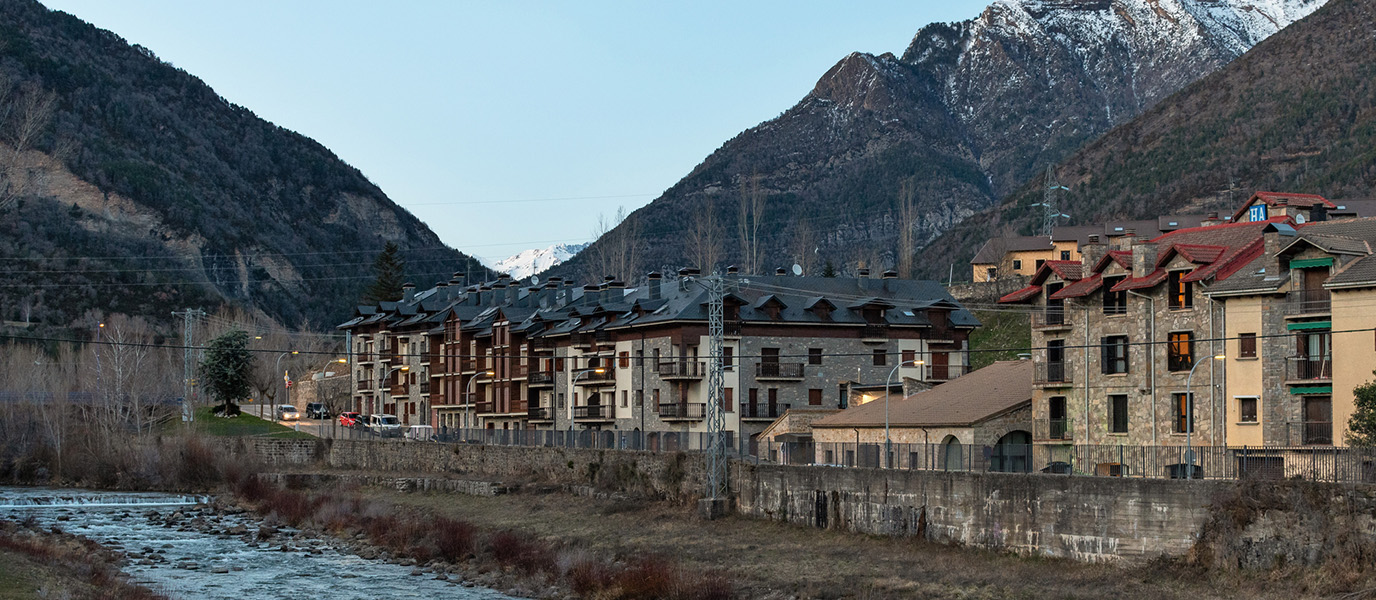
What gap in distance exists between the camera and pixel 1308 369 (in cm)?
5216

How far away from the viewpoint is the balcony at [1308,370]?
51500mm

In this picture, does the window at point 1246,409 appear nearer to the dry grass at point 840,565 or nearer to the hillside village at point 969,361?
the hillside village at point 969,361

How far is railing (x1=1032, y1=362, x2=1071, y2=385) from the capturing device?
6306 cm

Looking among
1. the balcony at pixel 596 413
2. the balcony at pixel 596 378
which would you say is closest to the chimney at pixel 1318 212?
the balcony at pixel 596 378

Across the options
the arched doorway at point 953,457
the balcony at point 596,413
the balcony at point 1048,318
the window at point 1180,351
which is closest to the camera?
the arched doorway at point 953,457

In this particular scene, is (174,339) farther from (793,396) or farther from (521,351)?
(793,396)

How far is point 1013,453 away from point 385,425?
71140mm

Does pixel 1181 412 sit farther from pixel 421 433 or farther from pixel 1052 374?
pixel 421 433

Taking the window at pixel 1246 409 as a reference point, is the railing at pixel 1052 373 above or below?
above

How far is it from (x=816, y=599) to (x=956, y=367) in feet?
163

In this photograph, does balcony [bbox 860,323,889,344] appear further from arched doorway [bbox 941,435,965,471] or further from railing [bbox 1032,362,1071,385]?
arched doorway [bbox 941,435,965,471]

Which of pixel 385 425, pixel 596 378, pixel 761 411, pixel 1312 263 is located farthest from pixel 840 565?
pixel 385 425

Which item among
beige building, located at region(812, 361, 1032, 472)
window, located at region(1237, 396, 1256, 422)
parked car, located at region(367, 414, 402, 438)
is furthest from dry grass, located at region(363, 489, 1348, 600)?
parked car, located at region(367, 414, 402, 438)

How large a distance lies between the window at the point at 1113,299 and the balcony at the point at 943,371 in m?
32.7
